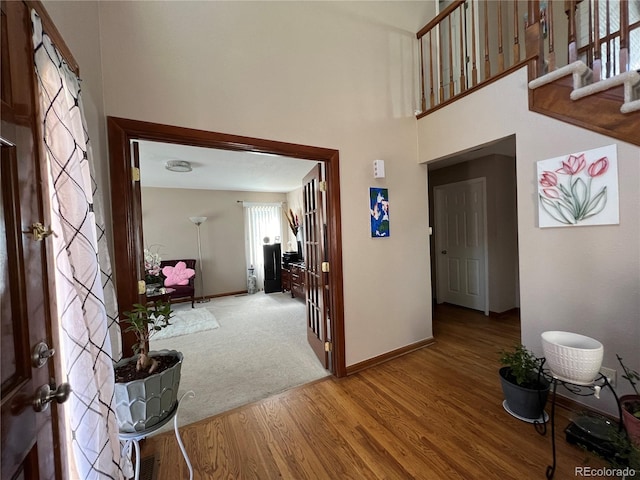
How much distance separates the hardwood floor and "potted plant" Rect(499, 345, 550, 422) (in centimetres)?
8

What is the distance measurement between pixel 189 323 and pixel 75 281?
354cm

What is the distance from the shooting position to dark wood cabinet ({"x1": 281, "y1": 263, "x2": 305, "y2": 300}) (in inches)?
206

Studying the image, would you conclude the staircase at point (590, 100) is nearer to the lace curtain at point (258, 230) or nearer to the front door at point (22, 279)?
the front door at point (22, 279)

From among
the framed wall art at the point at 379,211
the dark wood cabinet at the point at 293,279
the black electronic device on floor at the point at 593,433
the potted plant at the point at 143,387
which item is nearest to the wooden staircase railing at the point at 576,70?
the framed wall art at the point at 379,211

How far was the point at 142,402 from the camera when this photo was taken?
1.14m

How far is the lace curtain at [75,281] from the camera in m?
0.92

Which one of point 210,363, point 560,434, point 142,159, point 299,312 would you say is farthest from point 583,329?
point 142,159

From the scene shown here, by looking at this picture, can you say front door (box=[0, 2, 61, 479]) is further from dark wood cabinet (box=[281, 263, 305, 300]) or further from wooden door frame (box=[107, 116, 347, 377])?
dark wood cabinet (box=[281, 263, 305, 300])

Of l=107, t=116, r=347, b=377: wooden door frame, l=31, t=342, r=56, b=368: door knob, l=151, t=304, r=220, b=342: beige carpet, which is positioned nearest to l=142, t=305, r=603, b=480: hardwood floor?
l=107, t=116, r=347, b=377: wooden door frame

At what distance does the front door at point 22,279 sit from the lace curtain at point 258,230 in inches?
216

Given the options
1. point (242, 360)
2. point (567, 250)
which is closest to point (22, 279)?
point (242, 360)

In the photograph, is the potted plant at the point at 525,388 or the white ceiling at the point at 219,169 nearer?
the potted plant at the point at 525,388

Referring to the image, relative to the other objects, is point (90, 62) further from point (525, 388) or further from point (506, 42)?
point (506, 42)

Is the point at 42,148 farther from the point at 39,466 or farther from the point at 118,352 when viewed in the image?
the point at 118,352
